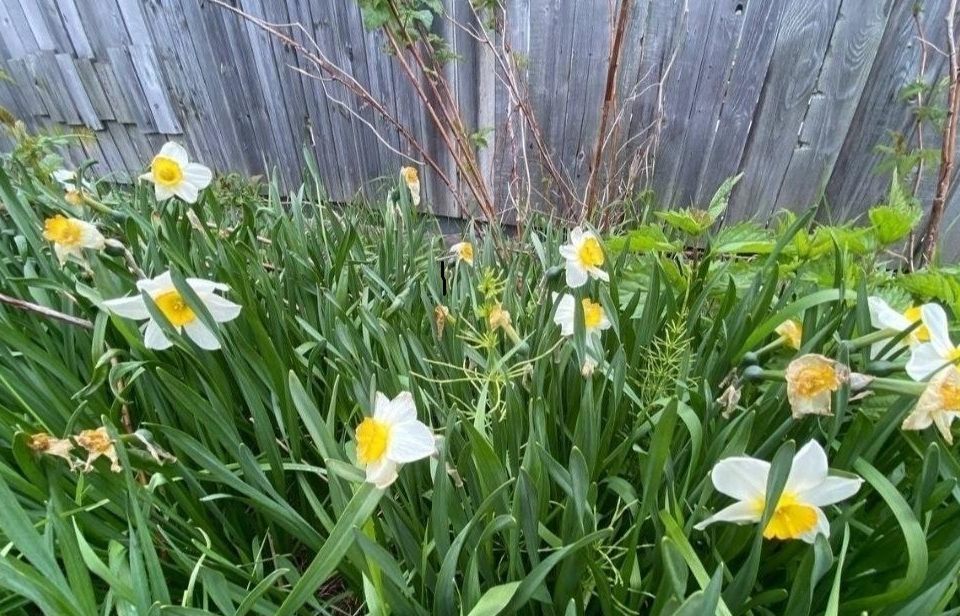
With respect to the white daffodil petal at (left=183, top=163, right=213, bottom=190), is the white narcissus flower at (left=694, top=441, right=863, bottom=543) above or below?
below

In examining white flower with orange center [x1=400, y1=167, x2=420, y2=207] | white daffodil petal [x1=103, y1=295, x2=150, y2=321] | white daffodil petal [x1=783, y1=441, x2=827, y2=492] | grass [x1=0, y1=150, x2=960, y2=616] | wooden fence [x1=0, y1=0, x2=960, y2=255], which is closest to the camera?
white daffodil petal [x1=783, y1=441, x2=827, y2=492]

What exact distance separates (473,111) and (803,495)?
6.96ft

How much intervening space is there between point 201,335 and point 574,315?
0.52m

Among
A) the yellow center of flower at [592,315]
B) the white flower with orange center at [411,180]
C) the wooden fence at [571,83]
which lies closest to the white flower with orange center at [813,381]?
the yellow center of flower at [592,315]

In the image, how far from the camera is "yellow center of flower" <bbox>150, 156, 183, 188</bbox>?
0.99m

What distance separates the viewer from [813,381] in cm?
52

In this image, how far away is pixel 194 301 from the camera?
70 centimetres

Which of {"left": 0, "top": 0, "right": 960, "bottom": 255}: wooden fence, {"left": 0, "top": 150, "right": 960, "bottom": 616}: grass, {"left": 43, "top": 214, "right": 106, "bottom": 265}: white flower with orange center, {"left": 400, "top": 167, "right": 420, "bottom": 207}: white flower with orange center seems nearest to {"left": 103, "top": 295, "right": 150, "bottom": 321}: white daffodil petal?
{"left": 0, "top": 150, "right": 960, "bottom": 616}: grass

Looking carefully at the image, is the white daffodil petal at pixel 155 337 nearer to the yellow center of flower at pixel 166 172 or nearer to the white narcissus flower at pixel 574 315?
the yellow center of flower at pixel 166 172

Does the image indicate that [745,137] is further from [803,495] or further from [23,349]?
[23,349]

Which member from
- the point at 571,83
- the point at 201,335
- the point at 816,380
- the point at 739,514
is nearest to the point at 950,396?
the point at 816,380

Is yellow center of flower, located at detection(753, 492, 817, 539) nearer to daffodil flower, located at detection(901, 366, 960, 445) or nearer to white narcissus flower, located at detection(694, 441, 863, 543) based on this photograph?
white narcissus flower, located at detection(694, 441, 863, 543)

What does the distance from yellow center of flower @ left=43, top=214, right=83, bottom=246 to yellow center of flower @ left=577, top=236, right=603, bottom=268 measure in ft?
2.55

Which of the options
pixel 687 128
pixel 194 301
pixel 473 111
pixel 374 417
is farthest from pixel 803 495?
pixel 473 111
